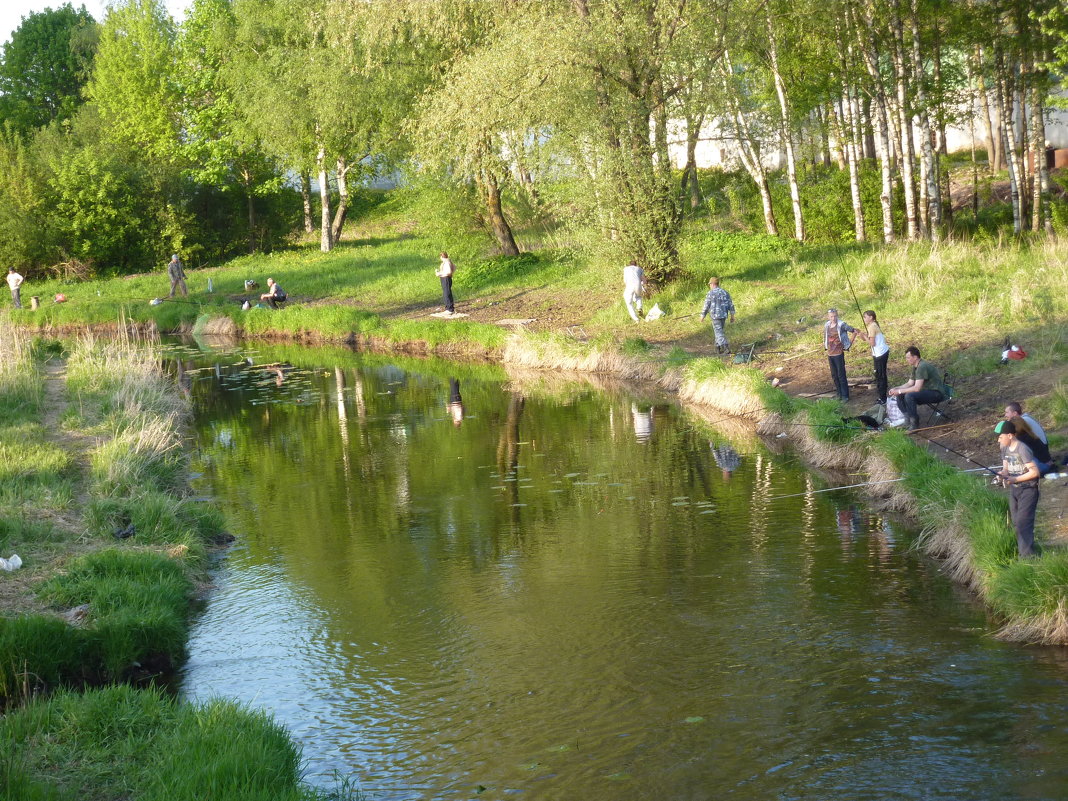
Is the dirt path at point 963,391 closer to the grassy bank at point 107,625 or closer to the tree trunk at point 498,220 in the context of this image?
the grassy bank at point 107,625

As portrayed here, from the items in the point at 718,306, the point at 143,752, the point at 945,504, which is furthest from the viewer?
the point at 718,306

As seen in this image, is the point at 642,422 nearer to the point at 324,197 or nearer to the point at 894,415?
the point at 894,415

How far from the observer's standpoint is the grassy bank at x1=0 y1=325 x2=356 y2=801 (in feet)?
22.1

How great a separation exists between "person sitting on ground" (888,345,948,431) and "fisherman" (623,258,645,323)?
10.9 metres

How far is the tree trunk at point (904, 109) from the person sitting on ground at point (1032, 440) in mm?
18044

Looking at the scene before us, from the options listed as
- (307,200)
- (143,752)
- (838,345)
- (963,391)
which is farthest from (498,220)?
(143,752)

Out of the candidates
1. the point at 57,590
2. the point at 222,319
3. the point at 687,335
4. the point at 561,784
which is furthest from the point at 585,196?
the point at 561,784

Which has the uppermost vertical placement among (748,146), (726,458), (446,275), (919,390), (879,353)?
(748,146)

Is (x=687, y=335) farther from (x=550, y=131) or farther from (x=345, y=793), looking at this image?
(x=345, y=793)

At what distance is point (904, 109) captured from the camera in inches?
1015

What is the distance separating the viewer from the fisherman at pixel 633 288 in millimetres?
24641

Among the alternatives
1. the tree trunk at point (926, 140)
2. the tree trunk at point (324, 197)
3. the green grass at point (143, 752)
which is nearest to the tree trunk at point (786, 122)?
the tree trunk at point (926, 140)

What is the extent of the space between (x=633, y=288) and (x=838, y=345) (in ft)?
29.3

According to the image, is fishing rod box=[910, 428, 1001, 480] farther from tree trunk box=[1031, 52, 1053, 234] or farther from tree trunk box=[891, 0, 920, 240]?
tree trunk box=[891, 0, 920, 240]
